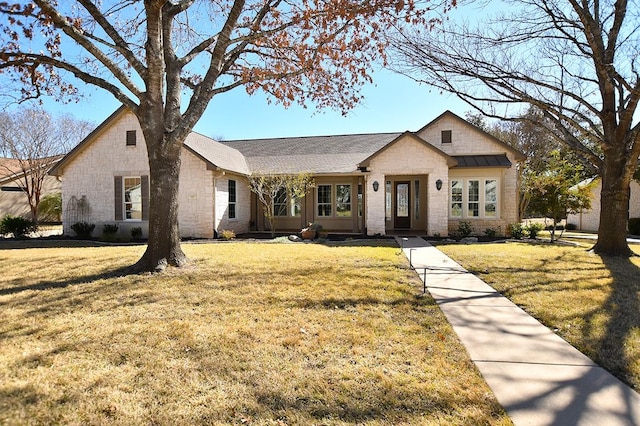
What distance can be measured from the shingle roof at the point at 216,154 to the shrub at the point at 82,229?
6.03m

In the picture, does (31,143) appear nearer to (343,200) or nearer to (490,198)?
(343,200)

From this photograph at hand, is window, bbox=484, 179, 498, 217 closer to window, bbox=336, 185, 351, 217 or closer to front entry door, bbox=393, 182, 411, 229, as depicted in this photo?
front entry door, bbox=393, 182, 411, 229

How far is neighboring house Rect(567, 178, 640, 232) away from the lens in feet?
66.4

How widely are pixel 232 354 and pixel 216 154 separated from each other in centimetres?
1435

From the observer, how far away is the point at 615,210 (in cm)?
1016

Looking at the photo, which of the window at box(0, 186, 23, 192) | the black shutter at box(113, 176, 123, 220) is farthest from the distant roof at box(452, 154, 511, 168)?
the window at box(0, 186, 23, 192)

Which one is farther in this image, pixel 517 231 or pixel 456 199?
pixel 456 199

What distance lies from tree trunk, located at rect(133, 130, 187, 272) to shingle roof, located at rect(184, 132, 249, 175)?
6691mm

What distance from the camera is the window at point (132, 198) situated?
51.6 feet

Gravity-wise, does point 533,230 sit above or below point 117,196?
below

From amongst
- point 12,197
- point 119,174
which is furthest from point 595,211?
point 12,197

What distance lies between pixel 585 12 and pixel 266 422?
13.0 m

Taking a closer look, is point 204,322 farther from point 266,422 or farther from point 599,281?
point 599,281

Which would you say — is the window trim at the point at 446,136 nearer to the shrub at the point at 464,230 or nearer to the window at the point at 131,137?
the shrub at the point at 464,230
